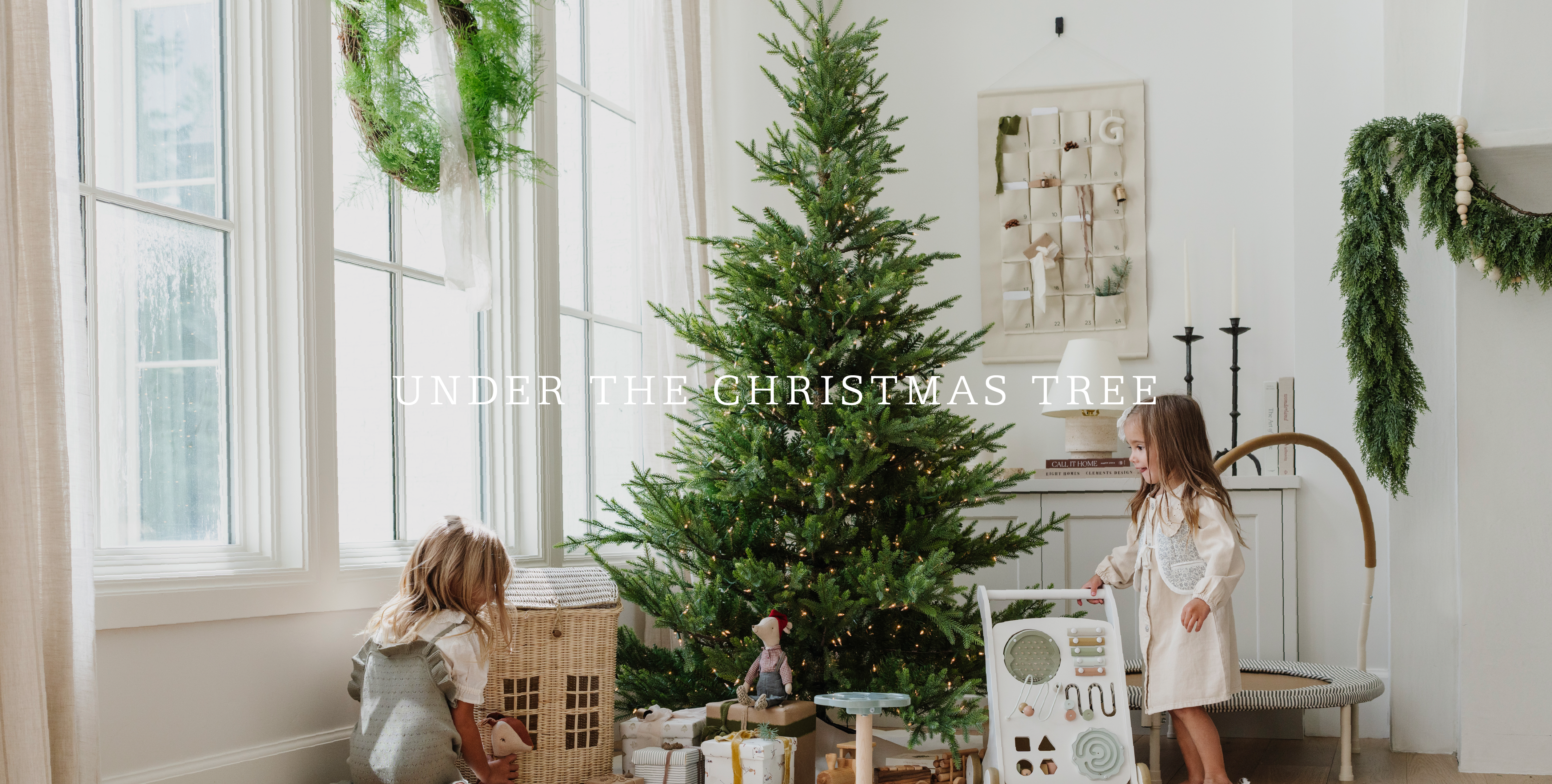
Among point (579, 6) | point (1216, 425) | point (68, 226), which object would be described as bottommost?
point (1216, 425)

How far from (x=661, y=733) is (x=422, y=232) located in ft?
4.64

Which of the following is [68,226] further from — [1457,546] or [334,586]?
[1457,546]

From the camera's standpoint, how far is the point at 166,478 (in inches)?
89.7

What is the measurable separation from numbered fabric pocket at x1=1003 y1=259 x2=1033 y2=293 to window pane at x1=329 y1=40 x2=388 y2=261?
254 cm

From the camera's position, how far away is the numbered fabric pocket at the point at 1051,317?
4520mm

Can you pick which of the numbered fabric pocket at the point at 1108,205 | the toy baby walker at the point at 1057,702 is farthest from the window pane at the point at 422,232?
the numbered fabric pocket at the point at 1108,205

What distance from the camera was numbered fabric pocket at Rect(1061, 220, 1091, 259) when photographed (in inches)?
177

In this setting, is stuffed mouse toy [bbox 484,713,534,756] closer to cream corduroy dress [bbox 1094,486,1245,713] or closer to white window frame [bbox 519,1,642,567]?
white window frame [bbox 519,1,642,567]

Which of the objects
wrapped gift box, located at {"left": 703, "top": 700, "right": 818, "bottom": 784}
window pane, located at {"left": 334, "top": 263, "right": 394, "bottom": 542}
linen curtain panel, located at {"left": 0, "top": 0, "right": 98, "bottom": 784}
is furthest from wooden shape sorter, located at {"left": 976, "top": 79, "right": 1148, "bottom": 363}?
linen curtain panel, located at {"left": 0, "top": 0, "right": 98, "bottom": 784}

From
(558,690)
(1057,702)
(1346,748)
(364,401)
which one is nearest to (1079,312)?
(1346,748)

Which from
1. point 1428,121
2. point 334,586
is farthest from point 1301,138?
point 334,586

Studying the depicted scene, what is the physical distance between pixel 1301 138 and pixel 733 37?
2.20 meters

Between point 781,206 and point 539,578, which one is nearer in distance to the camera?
point 539,578

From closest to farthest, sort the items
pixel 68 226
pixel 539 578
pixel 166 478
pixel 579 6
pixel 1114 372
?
pixel 68 226
pixel 166 478
pixel 539 578
pixel 579 6
pixel 1114 372
